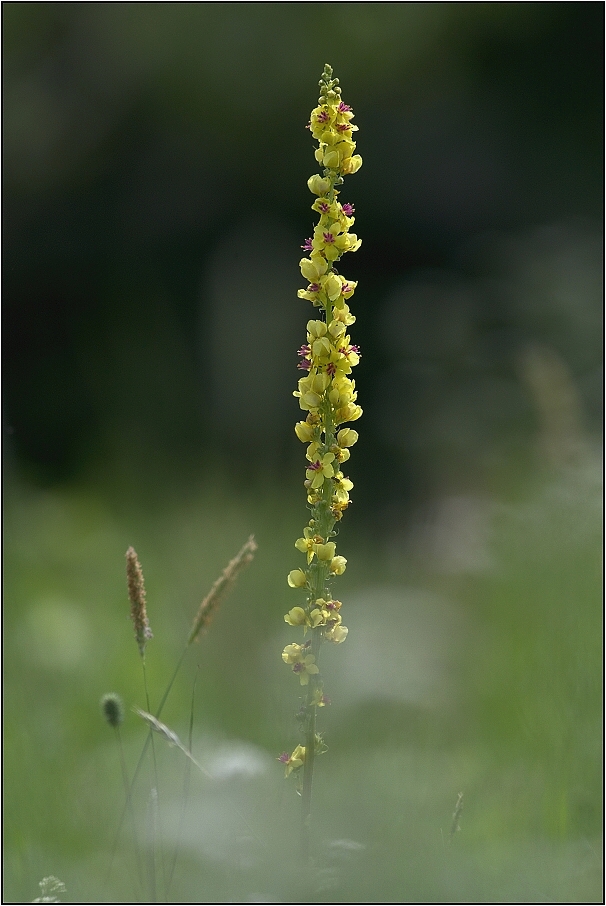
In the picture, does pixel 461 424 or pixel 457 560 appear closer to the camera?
pixel 457 560

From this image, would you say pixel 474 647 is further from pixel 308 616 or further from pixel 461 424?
pixel 461 424

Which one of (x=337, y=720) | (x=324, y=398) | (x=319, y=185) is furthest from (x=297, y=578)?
(x=337, y=720)

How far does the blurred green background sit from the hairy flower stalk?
0.70 feet

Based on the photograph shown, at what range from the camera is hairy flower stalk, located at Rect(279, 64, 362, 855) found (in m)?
1.23

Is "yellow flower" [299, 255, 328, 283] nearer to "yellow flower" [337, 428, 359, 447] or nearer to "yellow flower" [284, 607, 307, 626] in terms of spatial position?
"yellow flower" [337, 428, 359, 447]

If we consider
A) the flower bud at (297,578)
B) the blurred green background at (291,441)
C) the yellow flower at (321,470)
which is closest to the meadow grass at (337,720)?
the blurred green background at (291,441)

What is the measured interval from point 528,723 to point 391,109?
16.1 feet

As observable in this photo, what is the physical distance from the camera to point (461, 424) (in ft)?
16.6

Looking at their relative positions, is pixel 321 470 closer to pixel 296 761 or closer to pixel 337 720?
pixel 296 761

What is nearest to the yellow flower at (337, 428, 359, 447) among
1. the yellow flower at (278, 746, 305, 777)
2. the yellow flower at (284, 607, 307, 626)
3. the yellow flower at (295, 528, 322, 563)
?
the yellow flower at (295, 528, 322, 563)

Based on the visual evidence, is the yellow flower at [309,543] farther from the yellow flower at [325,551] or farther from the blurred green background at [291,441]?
the blurred green background at [291,441]

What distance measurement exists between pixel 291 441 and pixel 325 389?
140 inches

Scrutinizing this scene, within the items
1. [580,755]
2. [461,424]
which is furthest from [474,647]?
[461,424]

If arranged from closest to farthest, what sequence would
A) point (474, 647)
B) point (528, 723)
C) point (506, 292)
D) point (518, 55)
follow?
point (528, 723)
point (474, 647)
point (506, 292)
point (518, 55)
